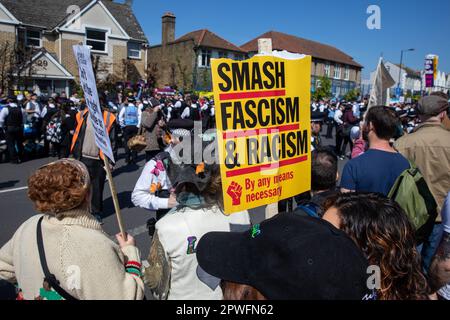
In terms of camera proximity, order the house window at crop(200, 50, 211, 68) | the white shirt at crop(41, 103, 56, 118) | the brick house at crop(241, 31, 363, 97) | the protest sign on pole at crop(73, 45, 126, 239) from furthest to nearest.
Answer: the brick house at crop(241, 31, 363, 97), the house window at crop(200, 50, 211, 68), the white shirt at crop(41, 103, 56, 118), the protest sign on pole at crop(73, 45, 126, 239)

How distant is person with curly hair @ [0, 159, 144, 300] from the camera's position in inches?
67.9

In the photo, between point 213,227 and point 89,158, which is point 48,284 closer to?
point 213,227

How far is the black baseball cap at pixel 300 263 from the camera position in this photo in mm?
1045

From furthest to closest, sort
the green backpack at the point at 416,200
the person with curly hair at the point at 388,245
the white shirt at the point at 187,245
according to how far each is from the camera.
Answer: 1. the green backpack at the point at 416,200
2. the white shirt at the point at 187,245
3. the person with curly hair at the point at 388,245

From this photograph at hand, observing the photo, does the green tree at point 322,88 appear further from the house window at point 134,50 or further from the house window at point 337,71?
the house window at point 134,50

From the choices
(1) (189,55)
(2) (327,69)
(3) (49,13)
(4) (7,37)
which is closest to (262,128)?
(4) (7,37)

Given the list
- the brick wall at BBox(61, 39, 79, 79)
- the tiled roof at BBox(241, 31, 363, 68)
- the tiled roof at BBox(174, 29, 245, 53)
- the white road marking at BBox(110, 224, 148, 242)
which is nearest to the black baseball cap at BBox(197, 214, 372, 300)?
the white road marking at BBox(110, 224, 148, 242)

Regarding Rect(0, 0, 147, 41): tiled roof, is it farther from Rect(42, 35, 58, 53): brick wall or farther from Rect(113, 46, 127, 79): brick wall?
Rect(113, 46, 127, 79): brick wall

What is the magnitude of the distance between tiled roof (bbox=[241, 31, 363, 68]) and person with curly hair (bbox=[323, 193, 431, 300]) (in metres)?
49.5

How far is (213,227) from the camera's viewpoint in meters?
2.15

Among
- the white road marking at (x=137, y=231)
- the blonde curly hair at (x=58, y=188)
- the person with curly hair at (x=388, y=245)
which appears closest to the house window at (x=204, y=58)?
the white road marking at (x=137, y=231)

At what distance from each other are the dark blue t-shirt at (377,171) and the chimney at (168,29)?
4266 cm
